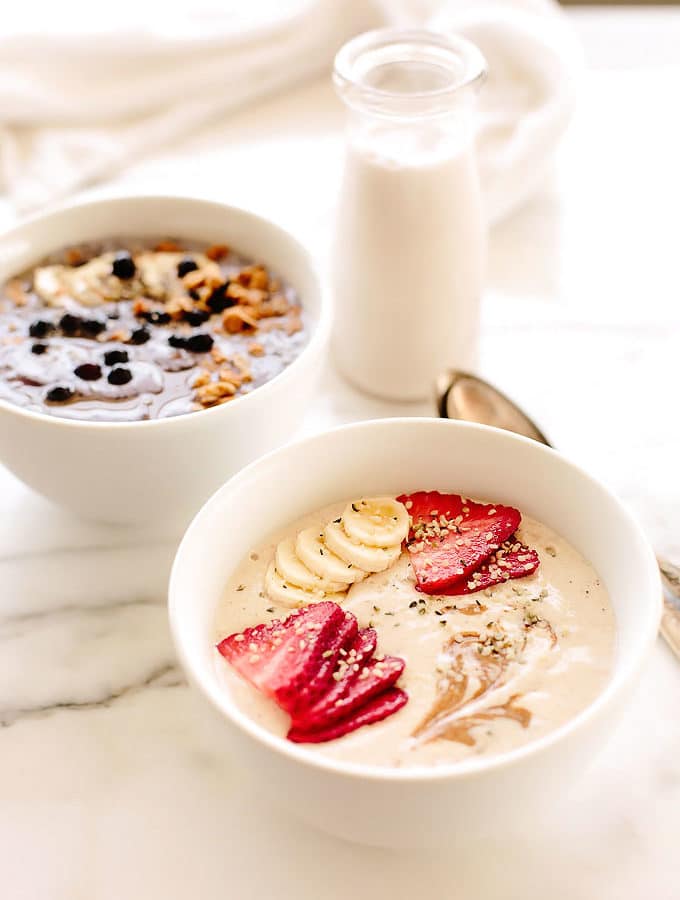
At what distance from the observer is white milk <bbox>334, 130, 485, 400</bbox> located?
1.42m

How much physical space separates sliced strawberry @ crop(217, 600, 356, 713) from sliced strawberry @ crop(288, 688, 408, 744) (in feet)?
0.08

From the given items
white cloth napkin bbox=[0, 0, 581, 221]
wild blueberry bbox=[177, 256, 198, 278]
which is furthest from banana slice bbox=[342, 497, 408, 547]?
white cloth napkin bbox=[0, 0, 581, 221]

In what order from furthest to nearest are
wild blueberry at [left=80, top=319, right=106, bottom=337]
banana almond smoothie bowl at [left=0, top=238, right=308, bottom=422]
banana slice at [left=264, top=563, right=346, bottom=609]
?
1. wild blueberry at [left=80, top=319, right=106, bottom=337]
2. banana almond smoothie bowl at [left=0, top=238, right=308, bottom=422]
3. banana slice at [left=264, top=563, right=346, bottom=609]

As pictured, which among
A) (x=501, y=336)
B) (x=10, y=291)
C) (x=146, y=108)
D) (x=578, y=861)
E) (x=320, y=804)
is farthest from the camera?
(x=146, y=108)

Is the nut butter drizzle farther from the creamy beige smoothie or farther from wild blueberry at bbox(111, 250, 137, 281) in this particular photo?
wild blueberry at bbox(111, 250, 137, 281)

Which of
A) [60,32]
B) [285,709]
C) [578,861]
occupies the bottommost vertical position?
[578,861]

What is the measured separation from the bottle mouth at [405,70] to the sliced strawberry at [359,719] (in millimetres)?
722

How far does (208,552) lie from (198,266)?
1.79 feet

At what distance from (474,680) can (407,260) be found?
25.5 inches

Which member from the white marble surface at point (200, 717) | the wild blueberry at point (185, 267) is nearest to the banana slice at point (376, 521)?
the white marble surface at point (200, 717)

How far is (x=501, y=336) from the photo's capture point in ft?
5.44

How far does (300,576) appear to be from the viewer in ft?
3.58

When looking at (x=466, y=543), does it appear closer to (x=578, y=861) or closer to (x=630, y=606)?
(x=630, y=606)

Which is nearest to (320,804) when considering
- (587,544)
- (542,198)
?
(587,544)
